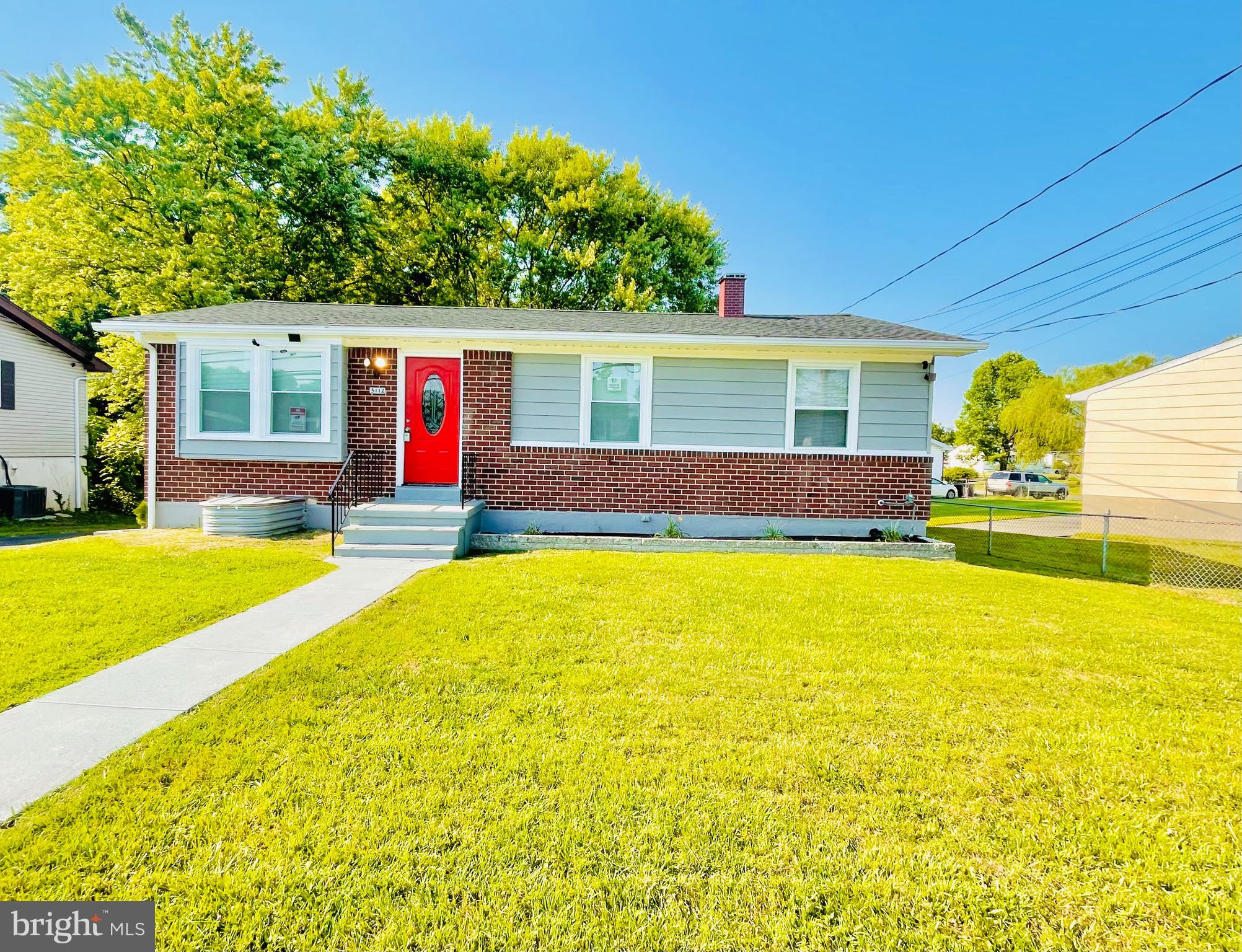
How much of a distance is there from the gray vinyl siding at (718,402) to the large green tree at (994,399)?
41.6 meters

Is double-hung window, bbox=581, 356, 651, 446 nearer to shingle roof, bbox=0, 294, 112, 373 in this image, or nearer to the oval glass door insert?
the oval glass door insert

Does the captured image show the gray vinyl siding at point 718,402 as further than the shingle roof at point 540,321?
Yes

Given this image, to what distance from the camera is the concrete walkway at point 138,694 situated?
253 centimetres

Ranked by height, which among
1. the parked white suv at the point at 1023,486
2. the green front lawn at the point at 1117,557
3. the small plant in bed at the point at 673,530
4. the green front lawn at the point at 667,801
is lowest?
the green front lawn at the point at 667,801

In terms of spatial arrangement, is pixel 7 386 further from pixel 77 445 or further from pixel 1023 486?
pixel 1023 486

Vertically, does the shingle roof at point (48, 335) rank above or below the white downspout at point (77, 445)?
above

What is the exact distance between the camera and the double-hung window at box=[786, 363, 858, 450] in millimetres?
8938

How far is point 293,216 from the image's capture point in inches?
665

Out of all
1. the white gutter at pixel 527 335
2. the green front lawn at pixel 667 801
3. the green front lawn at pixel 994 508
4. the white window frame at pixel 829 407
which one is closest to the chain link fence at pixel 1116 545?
the green front lawn at pixel 994 508

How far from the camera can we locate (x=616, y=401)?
29.5 ft

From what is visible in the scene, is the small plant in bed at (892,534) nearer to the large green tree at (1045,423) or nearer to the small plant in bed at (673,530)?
the small plant in bed at (673,530)

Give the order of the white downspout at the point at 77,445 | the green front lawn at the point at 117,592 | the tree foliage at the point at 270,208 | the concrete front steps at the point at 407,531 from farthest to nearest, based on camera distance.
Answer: the tree foliage at the point at 270,208 < the white downspout at the point at 77,445 < the concrete front steps at the point at 407,531 < the green front lawn at the point at 117,592

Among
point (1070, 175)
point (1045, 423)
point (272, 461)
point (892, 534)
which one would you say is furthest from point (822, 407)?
point (1045, 423)

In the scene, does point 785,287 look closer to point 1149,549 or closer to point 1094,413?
point 1094,413
